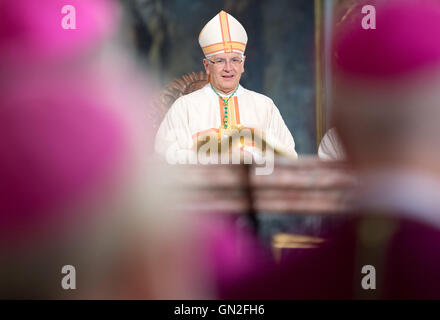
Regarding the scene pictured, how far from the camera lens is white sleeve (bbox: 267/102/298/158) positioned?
2.22 m

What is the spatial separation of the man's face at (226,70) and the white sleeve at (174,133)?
0.57ft

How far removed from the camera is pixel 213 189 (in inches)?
78.2

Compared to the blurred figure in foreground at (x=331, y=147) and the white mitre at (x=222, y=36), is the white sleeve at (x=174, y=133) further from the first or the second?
the blurred figure in foreground at (x=331, y=147)

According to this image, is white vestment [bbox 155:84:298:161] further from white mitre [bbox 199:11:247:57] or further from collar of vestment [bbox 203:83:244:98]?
white mitre [bbox 199:11:247:57]

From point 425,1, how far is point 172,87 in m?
1.10

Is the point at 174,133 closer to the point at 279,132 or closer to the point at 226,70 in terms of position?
the point at 226,70

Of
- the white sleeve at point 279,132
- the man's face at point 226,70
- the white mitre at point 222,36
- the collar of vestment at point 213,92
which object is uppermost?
the white mitre at point 222,36

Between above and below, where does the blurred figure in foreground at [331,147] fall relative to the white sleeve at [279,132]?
below

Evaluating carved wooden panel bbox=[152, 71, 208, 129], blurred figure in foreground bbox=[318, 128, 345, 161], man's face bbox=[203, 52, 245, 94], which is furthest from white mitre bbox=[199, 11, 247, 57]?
blurred figure in foreground bbox=[318, 128, 345, 161]

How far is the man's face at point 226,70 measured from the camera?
7.20ft

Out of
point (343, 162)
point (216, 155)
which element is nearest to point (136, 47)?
point (216, 155)

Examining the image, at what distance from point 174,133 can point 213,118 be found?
18 centimetres

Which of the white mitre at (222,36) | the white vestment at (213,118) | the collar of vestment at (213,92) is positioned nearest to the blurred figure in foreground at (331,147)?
the white vestment at (213,118)

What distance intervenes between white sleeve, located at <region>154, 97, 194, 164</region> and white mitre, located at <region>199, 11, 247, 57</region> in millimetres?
255
